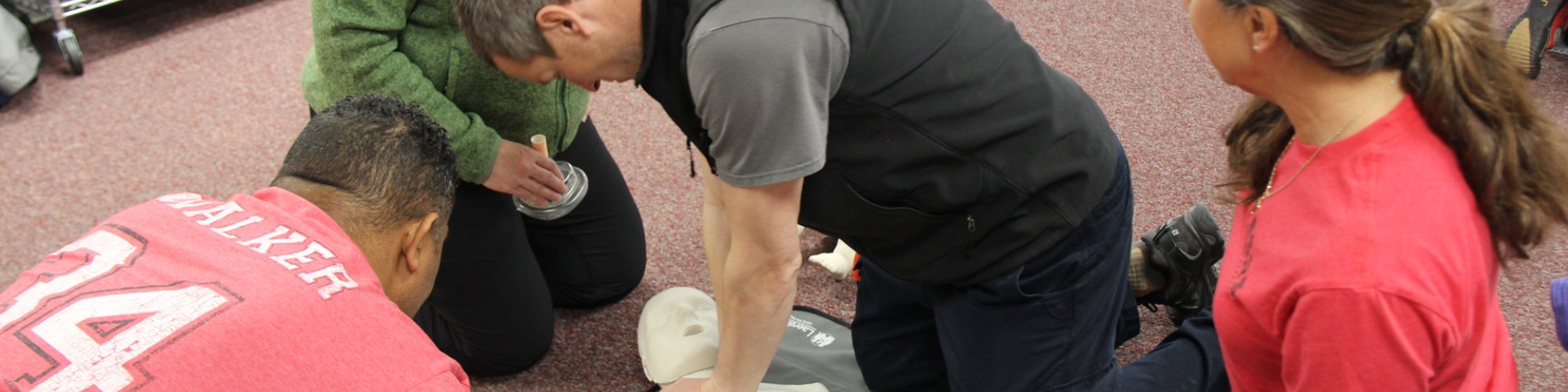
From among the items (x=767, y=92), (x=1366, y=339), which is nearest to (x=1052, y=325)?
(x=1366, y=339)

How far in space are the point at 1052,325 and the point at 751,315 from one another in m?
0.40

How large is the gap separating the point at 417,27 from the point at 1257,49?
1.09m

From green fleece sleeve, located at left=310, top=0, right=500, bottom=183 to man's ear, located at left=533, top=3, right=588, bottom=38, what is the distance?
0.49 m

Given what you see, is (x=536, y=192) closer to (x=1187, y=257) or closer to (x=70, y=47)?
(x=1187, y=257)

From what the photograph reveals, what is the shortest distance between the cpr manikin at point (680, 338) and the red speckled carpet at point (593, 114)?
85 millimetres

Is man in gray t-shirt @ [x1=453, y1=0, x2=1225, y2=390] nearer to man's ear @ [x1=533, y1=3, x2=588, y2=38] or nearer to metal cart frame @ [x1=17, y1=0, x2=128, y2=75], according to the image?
man's ear @ [x1=533, y1=3, x2=588, y2=38]

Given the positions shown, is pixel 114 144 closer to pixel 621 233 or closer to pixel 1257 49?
pixel 621 233

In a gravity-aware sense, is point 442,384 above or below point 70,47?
above

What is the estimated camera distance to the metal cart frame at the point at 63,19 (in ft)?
9.27

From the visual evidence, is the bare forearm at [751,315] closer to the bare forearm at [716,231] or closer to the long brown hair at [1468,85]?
the bare forearm at [716,231]

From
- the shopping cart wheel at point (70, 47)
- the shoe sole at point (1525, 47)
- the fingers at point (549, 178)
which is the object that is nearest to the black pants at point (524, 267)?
the fingers at point (549, 178)

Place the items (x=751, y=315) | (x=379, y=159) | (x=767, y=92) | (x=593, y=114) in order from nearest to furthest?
(x=767, y=92) < (x=379, y=159) < (x=751, y=315) < (x=593, y=114)

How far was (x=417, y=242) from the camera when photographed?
1203 mm

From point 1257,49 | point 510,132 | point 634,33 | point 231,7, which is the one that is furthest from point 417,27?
point 231,7
